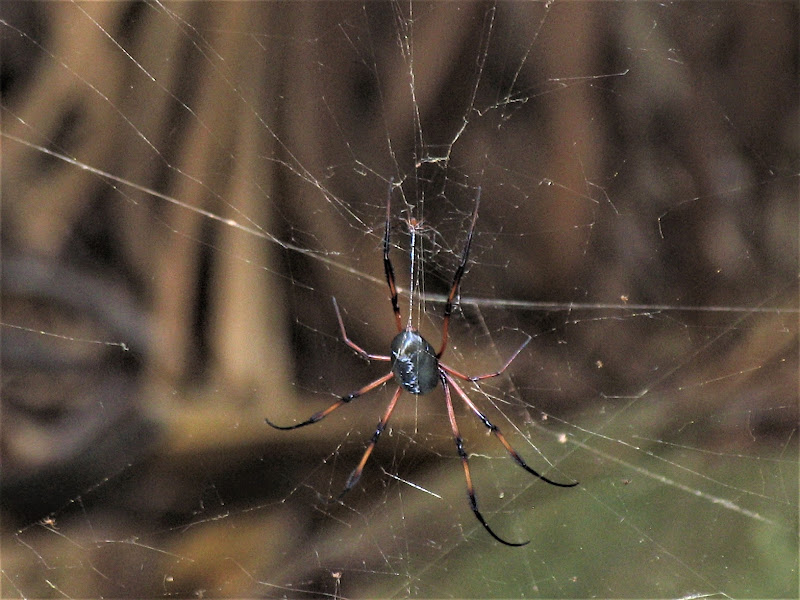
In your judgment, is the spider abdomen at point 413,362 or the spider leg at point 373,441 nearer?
the spider abdomen at point 413,362

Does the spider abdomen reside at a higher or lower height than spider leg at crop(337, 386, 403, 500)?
higher

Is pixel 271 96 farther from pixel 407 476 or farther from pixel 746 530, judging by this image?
pixel 746 530

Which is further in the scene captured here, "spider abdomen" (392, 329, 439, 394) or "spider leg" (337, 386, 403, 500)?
"spider leg" (337, 386, 403, 500)

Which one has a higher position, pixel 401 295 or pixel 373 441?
pixel 401 295

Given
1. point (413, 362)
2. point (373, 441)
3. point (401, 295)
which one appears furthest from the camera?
point (401, 295)

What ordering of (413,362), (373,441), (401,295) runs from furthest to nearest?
1. (401,295)
2. (373,441)
3. (413,362)
